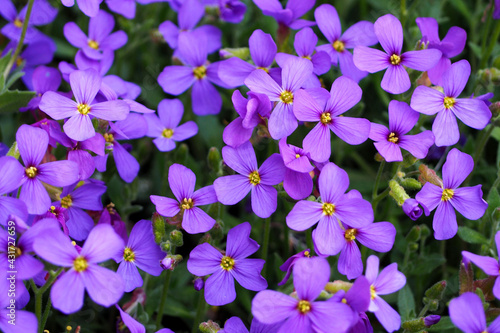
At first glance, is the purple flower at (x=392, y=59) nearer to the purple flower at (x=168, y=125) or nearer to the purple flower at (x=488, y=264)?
the purple flower at (x=488, y=264)

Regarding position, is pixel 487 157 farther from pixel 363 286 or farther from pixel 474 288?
pixel 363 286

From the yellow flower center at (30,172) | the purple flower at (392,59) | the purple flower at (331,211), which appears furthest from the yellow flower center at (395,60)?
the yellow flower center at (30,172)

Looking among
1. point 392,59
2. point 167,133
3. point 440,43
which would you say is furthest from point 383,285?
point 167,133

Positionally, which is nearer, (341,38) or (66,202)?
(66,202)

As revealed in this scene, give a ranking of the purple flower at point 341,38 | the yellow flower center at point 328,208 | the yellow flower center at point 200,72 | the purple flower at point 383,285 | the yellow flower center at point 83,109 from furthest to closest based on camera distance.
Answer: the yellow flower center at point 200,72 → the purple flower at point 341,38 → the yellow flower center at point 83,109 → the yellow flower center at point 328,208 → the purple flower at point 383,285

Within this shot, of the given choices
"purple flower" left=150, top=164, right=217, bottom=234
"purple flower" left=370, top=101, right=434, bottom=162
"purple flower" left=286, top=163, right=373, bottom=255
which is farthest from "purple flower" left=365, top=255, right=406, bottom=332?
"purple flower" left=150, top=164, right=217, bottom=234

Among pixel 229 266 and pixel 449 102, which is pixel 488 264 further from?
pixel 229 266
